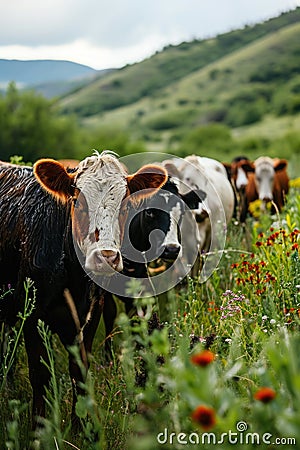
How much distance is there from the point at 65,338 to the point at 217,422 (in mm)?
2613

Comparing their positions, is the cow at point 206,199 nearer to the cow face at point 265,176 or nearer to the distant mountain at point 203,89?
the cow face at point 265,176

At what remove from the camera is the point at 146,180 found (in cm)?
409

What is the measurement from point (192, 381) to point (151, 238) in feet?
12.4

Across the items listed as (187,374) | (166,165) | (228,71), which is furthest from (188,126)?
(187,374)

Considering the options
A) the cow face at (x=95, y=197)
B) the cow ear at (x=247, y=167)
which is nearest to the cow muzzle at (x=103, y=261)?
the cow face at (x=95, y=197)

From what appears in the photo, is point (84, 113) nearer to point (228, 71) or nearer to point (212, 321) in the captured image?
point (228, 71)

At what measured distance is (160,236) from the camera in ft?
17.3

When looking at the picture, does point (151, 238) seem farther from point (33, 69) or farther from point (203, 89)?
point (203, 89)

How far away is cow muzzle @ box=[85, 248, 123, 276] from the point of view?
348cm

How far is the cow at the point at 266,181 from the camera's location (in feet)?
35.8

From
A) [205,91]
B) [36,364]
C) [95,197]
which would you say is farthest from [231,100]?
[36,364]

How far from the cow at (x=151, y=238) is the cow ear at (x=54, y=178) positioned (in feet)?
3.57

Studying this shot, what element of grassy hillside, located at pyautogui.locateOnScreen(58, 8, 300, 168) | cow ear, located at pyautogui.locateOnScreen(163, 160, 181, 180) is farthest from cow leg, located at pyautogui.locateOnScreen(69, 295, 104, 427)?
grassy hillside, located at pyautogui.locateOnScreen(58, 8, 300, 168)

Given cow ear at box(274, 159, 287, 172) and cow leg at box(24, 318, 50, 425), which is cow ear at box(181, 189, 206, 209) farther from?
cow ear at box(274, 159, 287, 172)
